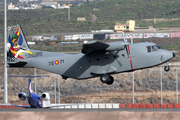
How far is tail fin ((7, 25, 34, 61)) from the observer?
1310 inches

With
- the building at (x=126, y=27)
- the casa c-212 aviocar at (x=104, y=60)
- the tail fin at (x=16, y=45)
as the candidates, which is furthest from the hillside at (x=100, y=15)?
the casa c-212 aviocar at (x=104, y=60)

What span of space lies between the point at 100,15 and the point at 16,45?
452 feet

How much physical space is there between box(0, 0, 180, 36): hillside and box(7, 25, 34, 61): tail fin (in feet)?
280

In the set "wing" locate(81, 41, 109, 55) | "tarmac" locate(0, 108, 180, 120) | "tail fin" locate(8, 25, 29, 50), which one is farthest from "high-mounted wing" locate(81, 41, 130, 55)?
"tail fin" locate(8, 25, 29, 50)

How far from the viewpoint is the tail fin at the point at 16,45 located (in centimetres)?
3328

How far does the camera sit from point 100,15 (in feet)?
557

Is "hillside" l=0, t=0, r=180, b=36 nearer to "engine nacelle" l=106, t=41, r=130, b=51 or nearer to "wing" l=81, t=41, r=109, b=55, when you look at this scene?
"wing" l=81, t=41, r=109, b=55

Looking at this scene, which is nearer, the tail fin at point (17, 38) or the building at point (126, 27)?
the tail fin at point (17, 38)

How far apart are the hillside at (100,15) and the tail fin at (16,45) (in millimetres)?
85272

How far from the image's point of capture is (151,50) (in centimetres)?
2877

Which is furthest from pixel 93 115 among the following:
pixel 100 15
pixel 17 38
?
pixel 100 15

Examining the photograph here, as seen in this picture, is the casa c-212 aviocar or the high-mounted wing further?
the casa c-212 aviocar

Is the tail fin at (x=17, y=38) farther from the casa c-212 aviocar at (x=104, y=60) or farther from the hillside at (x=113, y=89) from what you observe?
the hillside at (x=113, y=89)

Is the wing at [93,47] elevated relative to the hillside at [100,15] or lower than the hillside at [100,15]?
lower
